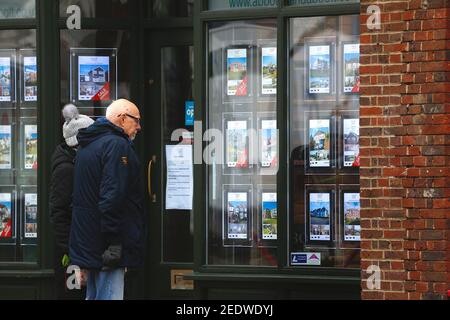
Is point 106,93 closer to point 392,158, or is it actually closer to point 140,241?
point 140,241

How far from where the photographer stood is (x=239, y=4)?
364 inches

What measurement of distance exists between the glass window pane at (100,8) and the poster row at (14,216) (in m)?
1.80

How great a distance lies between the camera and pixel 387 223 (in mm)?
7363

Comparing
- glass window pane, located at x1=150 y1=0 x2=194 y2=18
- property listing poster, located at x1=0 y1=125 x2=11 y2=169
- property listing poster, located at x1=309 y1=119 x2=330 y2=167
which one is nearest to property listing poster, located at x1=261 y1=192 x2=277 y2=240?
property listing poster, located at x1=309 y1=119 x2=330 y2=167

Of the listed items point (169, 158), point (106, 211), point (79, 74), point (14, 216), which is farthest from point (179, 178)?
point (106, 211)

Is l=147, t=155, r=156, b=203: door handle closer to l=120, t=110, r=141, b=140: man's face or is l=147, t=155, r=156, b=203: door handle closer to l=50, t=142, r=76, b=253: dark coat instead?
l=50, t=142, r=76, b=253: dark coat

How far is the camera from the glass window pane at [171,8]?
9906 millimetres

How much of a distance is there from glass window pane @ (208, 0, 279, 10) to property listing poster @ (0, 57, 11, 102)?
2100mm

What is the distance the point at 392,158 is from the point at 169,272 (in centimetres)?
333

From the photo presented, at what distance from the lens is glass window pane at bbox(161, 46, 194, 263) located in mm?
9961

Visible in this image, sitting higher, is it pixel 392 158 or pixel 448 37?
pixel 448 37

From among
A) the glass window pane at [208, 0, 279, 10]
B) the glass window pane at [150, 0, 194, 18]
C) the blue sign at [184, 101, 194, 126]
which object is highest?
the glass window pane at [150, 0, 194, 18]

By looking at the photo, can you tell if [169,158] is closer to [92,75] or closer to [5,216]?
[92,75]

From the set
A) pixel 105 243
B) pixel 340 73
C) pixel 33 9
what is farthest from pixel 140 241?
pixel 33 9
